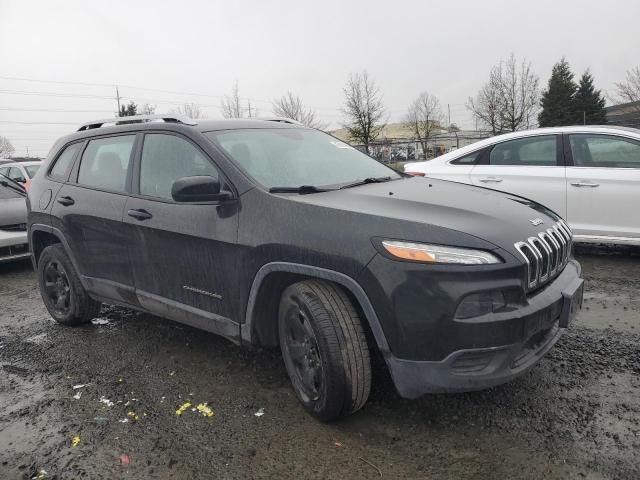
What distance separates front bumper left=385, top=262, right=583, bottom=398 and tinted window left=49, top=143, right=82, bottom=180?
10.9 ft

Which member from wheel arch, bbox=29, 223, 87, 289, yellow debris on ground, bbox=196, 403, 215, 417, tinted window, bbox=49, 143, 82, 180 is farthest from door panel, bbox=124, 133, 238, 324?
tinted window, bbox=49, 143, 82, 180

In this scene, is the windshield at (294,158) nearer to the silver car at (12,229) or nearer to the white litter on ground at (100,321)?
the white litter on ground at (100,321)

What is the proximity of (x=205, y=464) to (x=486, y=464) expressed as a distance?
1311mm

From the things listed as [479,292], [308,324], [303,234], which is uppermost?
[303,234]

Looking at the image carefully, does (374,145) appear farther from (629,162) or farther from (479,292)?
(479,292)

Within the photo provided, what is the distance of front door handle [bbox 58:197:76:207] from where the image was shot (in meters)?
4.13

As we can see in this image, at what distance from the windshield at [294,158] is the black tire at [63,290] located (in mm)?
1960

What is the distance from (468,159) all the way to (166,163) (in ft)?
14.0

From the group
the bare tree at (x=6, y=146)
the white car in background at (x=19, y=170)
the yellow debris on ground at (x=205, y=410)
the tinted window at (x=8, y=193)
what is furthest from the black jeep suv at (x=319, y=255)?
the bare tree at (x=6, y=146)

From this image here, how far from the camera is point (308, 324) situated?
8.77 feet

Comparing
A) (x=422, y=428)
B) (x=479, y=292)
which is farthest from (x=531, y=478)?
(x=479, y=292)

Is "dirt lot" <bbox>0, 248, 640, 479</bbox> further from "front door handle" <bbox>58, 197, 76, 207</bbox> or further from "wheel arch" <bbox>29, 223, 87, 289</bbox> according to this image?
"front door handle" <bbox>58, 197, 76, 207</bbox>

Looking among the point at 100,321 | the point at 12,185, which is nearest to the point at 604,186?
the point at 100,321

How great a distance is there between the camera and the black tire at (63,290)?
14.2ft
